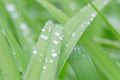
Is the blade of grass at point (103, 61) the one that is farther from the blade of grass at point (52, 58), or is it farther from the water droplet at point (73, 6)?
the water droplet at point (73, 6)

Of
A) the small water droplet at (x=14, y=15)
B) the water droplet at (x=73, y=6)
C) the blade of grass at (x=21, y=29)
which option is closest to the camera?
the blade of grass at (x=21, y=29)

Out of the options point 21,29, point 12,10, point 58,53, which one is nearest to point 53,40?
point 58,53

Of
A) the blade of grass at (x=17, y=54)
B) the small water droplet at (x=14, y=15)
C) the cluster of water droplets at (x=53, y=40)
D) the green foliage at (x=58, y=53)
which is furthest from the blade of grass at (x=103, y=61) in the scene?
the small water droplet at (x=14, y=15)

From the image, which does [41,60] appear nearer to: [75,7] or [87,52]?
[87,52]

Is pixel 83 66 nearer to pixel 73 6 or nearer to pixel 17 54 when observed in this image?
pixel 17 54

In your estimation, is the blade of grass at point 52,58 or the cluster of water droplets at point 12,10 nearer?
the blade of grass at point 52,58

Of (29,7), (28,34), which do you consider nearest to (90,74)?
(28,34)
